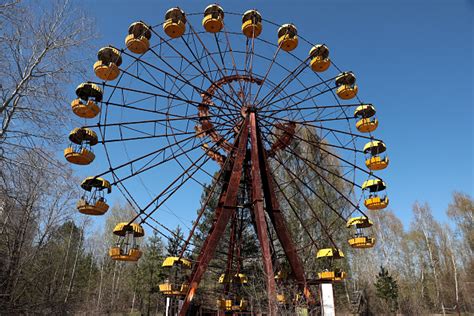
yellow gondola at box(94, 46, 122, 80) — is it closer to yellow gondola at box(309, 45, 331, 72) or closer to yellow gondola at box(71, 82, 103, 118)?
yellow gondola at box(71, 82, 103, 118)

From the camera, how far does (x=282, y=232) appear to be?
1409cm

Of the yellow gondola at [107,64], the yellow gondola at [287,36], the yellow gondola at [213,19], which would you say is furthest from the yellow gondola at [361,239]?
the yellow gondola at [107,64]

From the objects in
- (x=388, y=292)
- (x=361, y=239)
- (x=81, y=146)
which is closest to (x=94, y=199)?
(x=81, y=146)

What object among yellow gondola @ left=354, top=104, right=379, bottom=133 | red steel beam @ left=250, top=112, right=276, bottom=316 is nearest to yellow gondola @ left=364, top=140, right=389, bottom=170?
yellow gondola @ left=354, top=104, right=379, bottom=133

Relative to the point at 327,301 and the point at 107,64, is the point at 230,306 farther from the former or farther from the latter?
the point at 107,64

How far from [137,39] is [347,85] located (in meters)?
9.89

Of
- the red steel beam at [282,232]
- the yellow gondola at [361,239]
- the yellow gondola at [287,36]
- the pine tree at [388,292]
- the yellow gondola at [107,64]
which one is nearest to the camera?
the red steel beam at [282,232]

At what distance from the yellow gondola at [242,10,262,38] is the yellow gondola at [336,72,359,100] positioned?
14.8ft

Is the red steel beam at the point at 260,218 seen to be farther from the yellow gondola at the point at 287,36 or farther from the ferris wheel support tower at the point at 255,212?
the yellow gondola at the point at 287,36

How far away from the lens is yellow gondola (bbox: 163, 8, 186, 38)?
15.7 m

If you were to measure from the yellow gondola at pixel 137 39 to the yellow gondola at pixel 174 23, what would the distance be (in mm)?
860

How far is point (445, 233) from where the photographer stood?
39.5 meters

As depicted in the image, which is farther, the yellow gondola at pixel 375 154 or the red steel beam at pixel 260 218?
the yellow gondola at pixel 375 154

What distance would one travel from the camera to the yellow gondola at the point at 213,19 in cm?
1591
